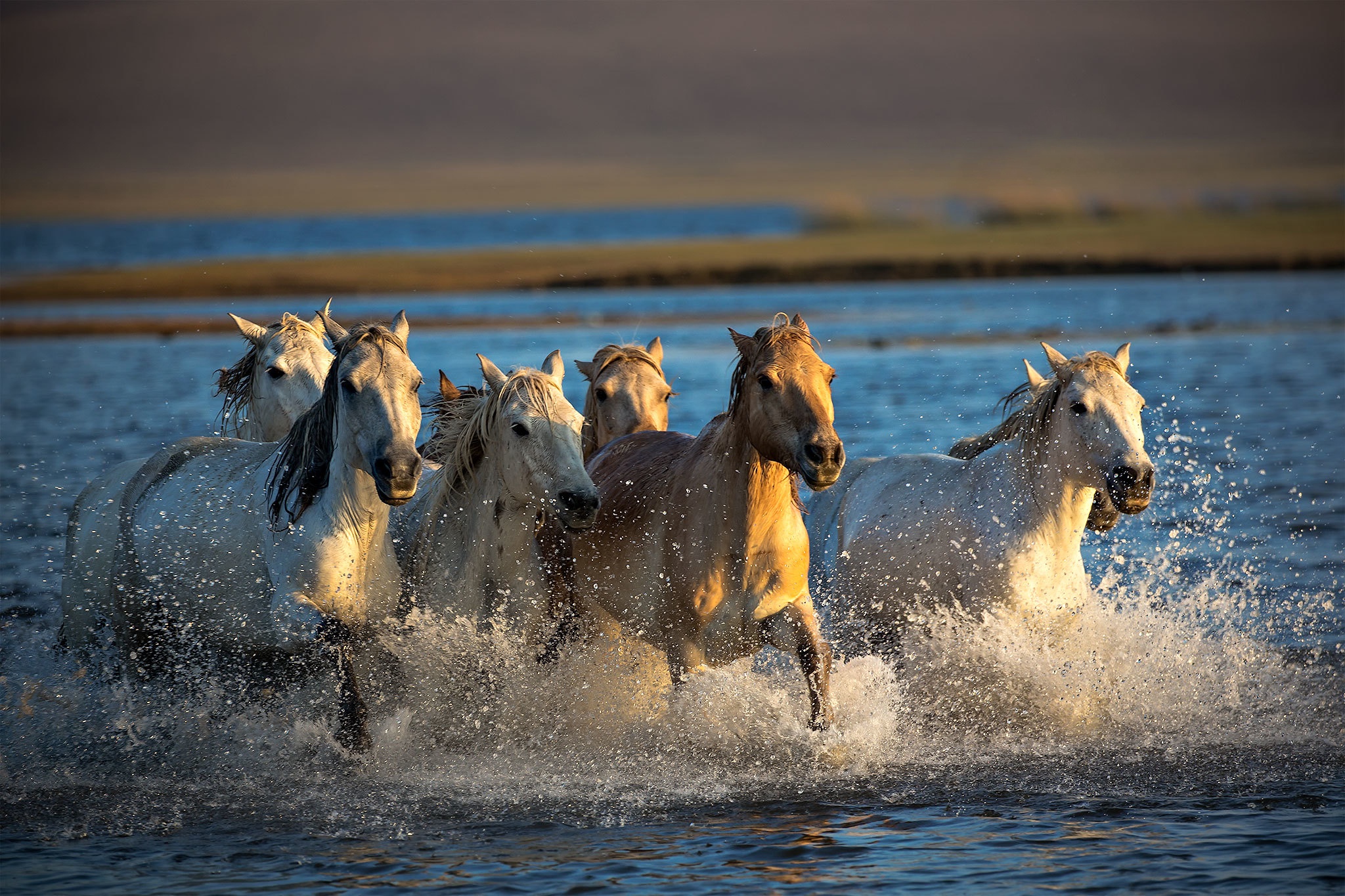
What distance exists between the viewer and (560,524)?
654 cm

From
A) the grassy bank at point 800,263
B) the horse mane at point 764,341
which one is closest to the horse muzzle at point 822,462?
the horse mane at point 764,341

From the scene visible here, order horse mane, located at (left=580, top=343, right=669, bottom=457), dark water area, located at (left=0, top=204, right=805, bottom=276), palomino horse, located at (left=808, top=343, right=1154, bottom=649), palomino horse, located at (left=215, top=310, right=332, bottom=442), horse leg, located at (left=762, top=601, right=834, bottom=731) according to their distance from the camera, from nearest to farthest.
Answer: horse leg, located at (left=762, top=601, right=834, bottom=731), palomino horse, located at (left=808, top=343, right=1154, bottom=649), palomino horse, located at (left=215, top=310, right=332, bottom=442), horse mane, located at (left=580, top=343, right=669, bottom=457), dark water area, located at (left=0, top=204, right=805, bottom=276)

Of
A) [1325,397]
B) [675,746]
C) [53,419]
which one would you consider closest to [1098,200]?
[1325,397]

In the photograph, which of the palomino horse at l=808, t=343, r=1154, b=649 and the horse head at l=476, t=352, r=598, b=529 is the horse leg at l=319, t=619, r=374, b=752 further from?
the palomino horse at l=808, t=343, r=1154, b=649

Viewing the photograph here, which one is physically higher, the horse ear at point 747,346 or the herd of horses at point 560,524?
the horse ear at point 747,346

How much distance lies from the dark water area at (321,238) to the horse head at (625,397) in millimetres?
51964

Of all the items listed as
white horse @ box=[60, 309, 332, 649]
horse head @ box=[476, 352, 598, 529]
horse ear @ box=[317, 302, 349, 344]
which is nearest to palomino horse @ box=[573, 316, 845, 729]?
horse head @ box=[476, 352, 598, 529]

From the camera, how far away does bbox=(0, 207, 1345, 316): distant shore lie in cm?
3909

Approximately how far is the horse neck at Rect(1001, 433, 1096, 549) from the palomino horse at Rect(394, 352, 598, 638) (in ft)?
7.37

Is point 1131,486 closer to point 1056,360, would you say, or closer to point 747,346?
point 1056,360

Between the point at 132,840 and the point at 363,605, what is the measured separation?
1.29m

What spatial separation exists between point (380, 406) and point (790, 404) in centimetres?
162

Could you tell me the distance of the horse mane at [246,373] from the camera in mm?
7973

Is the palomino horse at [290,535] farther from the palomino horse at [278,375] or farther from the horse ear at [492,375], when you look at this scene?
the palomino horse at [278,375]
